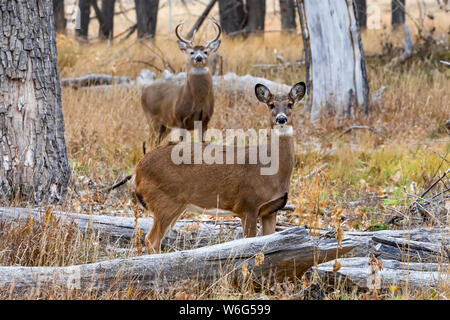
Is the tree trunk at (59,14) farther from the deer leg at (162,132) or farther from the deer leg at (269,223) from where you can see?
the deer leg at (269,223)

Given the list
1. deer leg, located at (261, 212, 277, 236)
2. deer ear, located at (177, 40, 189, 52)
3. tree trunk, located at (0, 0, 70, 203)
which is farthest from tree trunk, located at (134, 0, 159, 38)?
deer leg, located at (261, 212, 277, 236)

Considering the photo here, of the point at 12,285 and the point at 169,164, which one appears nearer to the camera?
the point at 12,285

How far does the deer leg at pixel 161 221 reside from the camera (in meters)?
4.79

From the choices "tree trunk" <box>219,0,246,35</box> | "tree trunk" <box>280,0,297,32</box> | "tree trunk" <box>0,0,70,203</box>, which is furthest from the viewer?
"tree trunk" <box>280,0,297,32</box>

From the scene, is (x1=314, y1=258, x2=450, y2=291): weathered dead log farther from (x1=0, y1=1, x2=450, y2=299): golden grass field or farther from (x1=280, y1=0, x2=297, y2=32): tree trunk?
(x1=280, y1=0, x2=297, y2=32): tree trunk

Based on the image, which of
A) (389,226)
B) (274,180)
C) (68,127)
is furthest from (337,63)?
(274,180)

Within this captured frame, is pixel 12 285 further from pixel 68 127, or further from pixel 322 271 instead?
pixel 68 127

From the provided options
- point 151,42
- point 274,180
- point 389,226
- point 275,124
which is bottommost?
point 389,226

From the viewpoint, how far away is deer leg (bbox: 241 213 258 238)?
4.85m

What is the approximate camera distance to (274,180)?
5.02m

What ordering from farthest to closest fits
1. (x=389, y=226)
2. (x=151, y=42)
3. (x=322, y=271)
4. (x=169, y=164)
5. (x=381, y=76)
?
(x=151, y=42) < (x=381, y=76) < (x=389, y=226) < (x=169, y=164) < (x=322, y=271)

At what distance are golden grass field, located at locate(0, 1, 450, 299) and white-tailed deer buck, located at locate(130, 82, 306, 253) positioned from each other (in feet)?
1.19
